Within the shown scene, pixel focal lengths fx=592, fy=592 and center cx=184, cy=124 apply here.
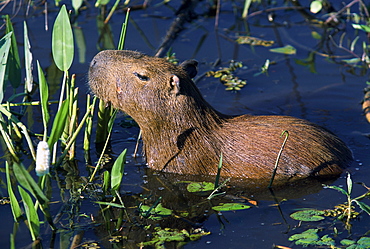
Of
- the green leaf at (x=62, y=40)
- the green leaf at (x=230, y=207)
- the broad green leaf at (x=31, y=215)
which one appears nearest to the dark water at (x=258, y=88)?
the green leaf at (x=230, y=207)

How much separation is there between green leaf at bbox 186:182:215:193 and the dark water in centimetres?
37

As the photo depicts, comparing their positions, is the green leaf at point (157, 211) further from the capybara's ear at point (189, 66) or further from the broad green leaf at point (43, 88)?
the capybara's ear at point (189, 66)

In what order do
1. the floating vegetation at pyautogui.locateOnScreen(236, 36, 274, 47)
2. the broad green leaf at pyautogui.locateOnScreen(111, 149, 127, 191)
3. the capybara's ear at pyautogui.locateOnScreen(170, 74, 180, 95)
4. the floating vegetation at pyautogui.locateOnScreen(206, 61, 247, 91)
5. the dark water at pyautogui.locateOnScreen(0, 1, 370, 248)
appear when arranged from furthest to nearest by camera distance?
the floating vegetation at pyautogui.locateOnScreen(236, 36, 274, 47)
the floating vegetation at pyautogui.locateOnScreen(206, 61, 247, 91)
the capybara's ear at pyautogui.locateOnScreen(170, 74, 180, 95)
the dark water at pyautogui.locateOnScreen(0, 1, 370, 248)
the broad green leaf at pyautogui.locateOnScreen(111, 149, 127, 191)

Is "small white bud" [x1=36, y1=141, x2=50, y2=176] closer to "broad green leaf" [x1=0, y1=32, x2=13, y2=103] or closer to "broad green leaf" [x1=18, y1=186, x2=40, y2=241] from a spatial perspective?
"broad green leaf" [x1=18, y1=186, x2=40, y2=241]

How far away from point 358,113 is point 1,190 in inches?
134

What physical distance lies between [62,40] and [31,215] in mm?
1279

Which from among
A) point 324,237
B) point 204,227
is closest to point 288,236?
point 324,237

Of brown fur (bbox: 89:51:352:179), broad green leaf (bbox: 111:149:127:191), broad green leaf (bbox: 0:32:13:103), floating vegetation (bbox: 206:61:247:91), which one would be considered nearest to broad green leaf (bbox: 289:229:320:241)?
brown fur (bbox: 89:51:352:179)

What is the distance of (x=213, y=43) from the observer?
718cm

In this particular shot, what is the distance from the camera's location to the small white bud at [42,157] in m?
3.10

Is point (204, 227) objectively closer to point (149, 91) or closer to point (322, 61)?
point (149, 91)

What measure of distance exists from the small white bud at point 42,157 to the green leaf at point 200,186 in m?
1.50

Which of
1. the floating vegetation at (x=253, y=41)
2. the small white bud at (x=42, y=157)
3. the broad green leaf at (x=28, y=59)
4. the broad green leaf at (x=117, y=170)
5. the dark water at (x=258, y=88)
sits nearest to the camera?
the small white bud at (x=42, y=157)

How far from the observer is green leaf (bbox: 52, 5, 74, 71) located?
13.4ft
